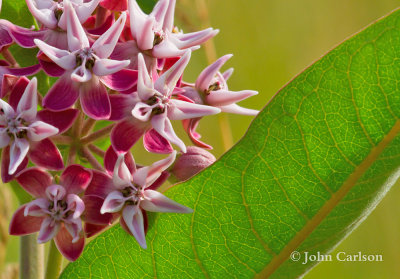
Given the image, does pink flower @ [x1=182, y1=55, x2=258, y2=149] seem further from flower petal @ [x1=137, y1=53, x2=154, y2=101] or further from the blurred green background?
the blurred green background

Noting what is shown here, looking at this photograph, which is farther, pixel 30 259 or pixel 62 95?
pixel 30 259

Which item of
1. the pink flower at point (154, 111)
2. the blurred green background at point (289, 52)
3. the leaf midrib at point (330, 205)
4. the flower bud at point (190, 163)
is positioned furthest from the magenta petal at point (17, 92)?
the blurred green background at point (289, 52)

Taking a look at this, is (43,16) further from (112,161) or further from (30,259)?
(30,259)

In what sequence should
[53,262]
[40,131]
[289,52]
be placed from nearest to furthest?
1. [40,131]
2. [53,262]
3. [289,52]

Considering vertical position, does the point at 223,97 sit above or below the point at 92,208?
above

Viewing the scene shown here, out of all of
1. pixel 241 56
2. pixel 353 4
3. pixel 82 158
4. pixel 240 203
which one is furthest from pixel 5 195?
pixel 353 4

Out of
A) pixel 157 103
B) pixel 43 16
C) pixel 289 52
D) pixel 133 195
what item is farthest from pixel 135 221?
pixel 289 52

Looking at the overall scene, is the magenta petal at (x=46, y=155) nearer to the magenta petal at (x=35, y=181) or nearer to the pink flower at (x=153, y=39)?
the magenta petal at (x=35, y=181)
